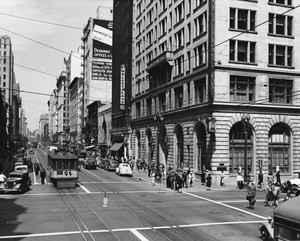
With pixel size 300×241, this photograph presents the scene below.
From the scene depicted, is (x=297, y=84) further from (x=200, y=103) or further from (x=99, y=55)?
(x=99, y=55)

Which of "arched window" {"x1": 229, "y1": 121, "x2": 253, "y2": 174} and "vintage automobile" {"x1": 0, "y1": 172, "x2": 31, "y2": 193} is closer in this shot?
"vintage automobile" {"x1": 0, "y1": 172, "x2": 31, "y2": 193}

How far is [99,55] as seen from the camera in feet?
400

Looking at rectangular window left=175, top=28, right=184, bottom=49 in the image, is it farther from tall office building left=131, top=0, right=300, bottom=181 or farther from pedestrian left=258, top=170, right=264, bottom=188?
pedestrian left=258, top=170, right=264, bottom=188

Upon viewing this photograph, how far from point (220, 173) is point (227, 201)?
1252 centimetres

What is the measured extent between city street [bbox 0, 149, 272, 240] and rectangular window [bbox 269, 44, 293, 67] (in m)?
17.6

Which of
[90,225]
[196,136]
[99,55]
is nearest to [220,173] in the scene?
[196,136]

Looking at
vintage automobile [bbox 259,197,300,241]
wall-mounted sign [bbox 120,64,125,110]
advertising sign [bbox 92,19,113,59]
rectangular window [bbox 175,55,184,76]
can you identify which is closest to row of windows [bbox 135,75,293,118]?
rectangular window [bbox 175,55,184,76]

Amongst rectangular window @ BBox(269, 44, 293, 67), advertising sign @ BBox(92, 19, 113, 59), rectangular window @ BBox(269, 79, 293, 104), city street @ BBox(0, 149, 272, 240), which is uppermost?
advertising sign @ BBox(92, 19, 113, 59)

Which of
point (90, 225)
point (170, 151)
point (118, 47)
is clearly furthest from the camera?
point (118, 47)

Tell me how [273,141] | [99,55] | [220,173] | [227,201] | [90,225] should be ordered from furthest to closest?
[99,55] < [273,141] < [220,173] < [227,201] < [90,225]

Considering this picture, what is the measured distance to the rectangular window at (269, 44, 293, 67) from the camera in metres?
42.6

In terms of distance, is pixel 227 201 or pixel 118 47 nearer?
pixel 227 201

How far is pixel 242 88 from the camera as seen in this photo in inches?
1641

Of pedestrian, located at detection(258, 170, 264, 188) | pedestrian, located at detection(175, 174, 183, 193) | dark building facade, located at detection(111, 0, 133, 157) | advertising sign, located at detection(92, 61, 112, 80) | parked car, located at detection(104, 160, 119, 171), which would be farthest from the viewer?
advertising sign, located at detection(92, 61, 112, 80)
